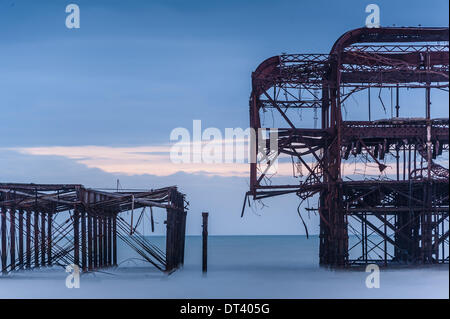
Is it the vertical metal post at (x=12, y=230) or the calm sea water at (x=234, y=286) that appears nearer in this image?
the calm sea water at (x=234, y=286)

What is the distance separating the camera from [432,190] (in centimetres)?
4862

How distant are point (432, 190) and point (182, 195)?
17.1 meters

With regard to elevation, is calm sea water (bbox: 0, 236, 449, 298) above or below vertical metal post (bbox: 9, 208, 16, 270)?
below

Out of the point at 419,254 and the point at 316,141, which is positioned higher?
the point at 316,141

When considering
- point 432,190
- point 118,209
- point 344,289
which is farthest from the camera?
point 118,209

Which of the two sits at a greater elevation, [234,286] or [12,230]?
[12,230]

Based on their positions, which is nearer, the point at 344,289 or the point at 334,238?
the point at 344,289

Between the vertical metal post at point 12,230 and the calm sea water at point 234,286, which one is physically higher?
the vertical metal post at point 12,230

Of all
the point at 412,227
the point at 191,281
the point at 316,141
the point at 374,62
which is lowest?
the point at 191,281

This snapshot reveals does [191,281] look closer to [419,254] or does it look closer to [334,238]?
[334,238]

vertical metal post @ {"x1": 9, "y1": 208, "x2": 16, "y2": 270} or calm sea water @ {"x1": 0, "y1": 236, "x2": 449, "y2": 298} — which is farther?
vertical metal post @ {"x1": 9, "y1": 208, "x2": 16, "y2": 270}

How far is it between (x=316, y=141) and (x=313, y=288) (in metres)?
8.62
